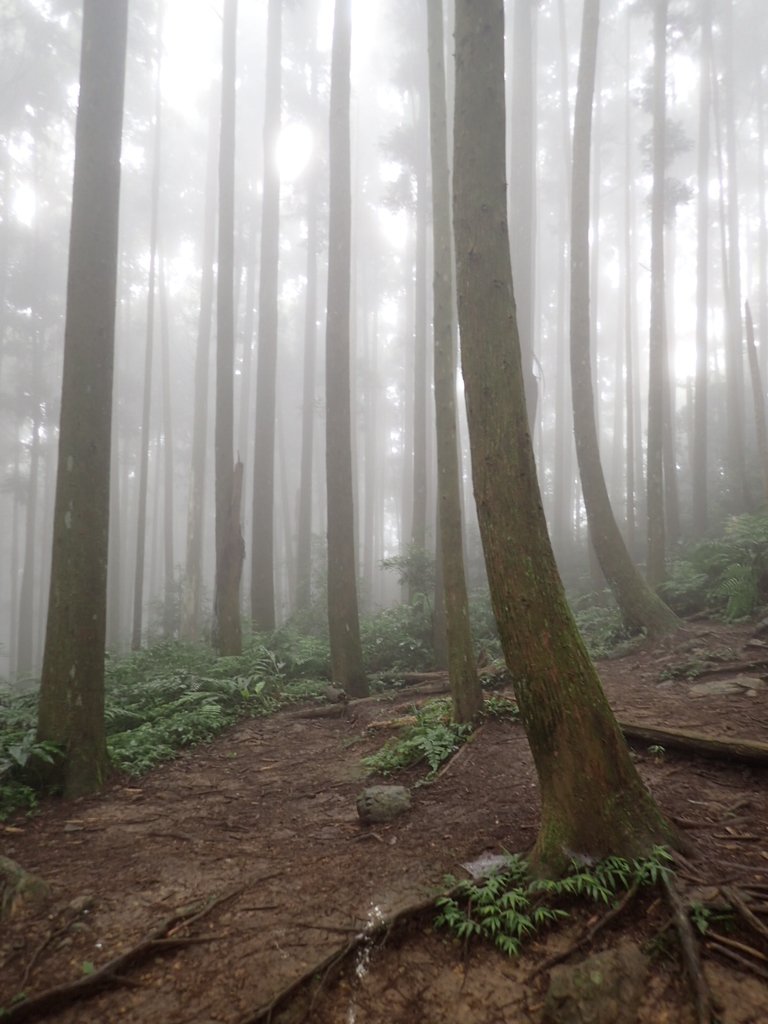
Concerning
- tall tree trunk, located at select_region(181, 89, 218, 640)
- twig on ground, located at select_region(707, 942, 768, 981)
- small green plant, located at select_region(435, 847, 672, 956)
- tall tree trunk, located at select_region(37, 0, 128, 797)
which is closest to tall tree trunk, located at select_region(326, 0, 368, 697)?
tall tree trunk, located at select_region(37, 0, 128, 797)

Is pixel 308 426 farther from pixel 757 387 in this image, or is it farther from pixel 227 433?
pixel 757 387

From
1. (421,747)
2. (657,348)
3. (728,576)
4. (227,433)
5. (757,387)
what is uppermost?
(657,348)

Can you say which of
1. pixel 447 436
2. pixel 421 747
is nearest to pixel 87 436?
pixel 447 436

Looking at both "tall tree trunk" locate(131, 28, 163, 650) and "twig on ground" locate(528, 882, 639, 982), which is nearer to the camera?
"twig on ground" locate(528, 882, 639, 982)

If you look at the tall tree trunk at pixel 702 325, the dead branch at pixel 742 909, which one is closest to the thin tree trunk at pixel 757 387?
the tall tree trunk at pixel 702 325

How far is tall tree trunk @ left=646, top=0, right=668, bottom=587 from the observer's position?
35.6ft

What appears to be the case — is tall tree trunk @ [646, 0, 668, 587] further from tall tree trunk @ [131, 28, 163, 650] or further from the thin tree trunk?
tall tree trunk @ [131, 28, 163, 650]

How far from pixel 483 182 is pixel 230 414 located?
934 cm

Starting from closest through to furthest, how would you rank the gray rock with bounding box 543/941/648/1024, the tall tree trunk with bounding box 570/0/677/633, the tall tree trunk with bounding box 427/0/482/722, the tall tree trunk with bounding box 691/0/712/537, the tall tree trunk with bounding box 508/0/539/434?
the gray rock with bounding box 543/941/648/1024, the tall tree trunk with bounding box 427/0/482/722, the tall tree trunk with bounding box 570/0/677/633, the tall tree trunk with bounding box 508/0/539/434, the tall tree trunk with bounding box 691/0/712/537

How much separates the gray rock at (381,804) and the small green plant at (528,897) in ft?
4.39

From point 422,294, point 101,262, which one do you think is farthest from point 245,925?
point 422,294

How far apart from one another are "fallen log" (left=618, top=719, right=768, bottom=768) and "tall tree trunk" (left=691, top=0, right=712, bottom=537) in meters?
11.2

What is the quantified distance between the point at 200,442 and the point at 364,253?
1765cm

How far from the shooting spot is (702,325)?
54.6 feet
